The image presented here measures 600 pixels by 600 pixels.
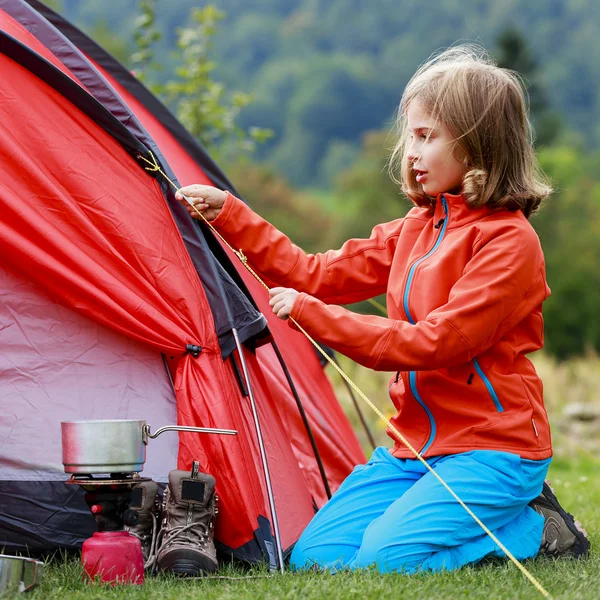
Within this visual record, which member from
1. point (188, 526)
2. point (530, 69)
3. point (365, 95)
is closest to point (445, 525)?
point (188, 526)

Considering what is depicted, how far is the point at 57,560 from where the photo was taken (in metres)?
2.72

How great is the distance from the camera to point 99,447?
96.0 inches

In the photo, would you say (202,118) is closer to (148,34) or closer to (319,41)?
(148,34)

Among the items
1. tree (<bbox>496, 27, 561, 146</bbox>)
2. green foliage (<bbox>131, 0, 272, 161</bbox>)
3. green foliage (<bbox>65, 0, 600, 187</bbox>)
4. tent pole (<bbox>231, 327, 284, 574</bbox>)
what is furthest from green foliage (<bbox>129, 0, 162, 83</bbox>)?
green foliage (<bbox>65, 0, 600, 187</bbox>)

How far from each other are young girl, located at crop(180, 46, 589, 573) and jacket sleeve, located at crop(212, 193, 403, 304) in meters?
0.01

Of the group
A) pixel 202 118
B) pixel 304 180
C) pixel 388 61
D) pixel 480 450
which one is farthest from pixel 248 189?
pixel 388 61

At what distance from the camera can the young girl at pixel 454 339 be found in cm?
261

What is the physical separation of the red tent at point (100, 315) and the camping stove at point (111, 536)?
27 centimetres

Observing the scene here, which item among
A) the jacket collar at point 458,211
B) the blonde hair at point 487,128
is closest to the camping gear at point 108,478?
the jacket collar at point 458,211

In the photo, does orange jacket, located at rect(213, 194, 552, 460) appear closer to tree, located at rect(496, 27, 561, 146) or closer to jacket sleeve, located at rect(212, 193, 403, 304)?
jacket sleeve, located at rect(212, 193, 403, 304)

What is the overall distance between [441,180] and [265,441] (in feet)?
3.03

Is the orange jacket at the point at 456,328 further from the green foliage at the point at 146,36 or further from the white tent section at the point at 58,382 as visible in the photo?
the green foliage at the point at 146,36

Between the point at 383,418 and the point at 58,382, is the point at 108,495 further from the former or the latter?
the point at 383,418

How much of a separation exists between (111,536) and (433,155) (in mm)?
1342
